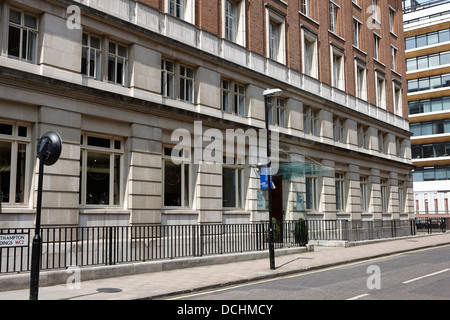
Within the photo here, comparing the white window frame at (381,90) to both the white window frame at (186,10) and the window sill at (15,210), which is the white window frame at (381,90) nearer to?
the white window frame at (186,10)

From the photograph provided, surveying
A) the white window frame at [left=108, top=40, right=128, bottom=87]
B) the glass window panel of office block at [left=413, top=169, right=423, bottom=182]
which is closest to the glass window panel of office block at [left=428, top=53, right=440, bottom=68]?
the glass window panel of office block at [left=413, top=169, right=423, bottom=182]

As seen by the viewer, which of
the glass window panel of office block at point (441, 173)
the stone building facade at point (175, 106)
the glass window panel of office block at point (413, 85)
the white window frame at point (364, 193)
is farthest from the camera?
the glass window panel of office block at point (413, 85)

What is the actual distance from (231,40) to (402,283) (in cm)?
1517

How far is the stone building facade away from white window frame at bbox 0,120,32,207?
0.03m

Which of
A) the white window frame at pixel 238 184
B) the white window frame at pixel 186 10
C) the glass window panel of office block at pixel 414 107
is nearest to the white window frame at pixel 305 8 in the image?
the white window frame at pixel 186 10

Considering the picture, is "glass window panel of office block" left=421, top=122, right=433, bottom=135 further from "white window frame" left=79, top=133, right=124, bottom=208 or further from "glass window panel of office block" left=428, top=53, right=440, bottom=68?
"white window frame" left=79, top=133, right=124, bottom=208

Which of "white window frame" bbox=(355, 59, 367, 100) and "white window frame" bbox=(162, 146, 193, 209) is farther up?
"white window frame" bbox=(355, 59, 367, 100)

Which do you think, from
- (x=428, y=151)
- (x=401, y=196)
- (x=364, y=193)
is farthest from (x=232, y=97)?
(x=428, y=151)

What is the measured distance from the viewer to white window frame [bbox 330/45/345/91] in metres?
31.7

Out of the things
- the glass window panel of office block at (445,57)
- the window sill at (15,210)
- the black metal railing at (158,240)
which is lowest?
the black metal railing at (158,240)

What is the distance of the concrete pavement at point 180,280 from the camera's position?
10594 mm

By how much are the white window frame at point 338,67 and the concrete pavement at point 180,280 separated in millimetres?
15507

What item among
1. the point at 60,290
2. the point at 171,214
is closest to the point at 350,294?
the point at 60,290

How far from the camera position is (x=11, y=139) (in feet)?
47.3
